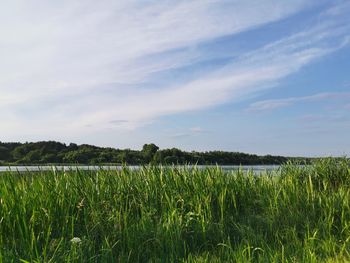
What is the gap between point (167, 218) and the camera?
7281 mm

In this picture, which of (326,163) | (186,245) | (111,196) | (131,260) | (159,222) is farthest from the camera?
(326,163)

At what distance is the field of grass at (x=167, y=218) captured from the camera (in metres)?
5.81

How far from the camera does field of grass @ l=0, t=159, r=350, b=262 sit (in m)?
5.81

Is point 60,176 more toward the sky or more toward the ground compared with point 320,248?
more toward the sky

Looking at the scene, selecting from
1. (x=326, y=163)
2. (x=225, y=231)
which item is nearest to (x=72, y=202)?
(x=225, y=231)

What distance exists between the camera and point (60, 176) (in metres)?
8.59

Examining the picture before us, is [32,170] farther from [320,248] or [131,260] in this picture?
[320,248]

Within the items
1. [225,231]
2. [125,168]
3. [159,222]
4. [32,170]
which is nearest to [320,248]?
[225,231]

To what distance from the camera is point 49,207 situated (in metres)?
6.88

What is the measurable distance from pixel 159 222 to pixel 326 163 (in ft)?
22.7

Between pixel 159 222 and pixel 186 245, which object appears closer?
pixel 186 245

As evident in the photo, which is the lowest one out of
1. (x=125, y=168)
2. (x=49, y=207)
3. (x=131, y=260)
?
(x=131, y=260)

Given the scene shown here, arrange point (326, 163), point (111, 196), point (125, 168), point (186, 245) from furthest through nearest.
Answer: point (326, 163) < point (125, 168) < point (111, 196) < point (186, 245)

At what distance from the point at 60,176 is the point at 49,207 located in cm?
176
